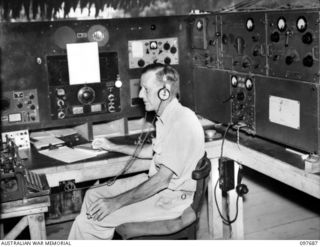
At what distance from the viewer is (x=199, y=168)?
2.30 m

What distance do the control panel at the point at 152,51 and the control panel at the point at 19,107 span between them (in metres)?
0.73

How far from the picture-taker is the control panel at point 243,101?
2.85 metres

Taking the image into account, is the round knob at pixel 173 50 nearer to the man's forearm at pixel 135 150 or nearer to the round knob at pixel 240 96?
the round knob at pixel 240 96

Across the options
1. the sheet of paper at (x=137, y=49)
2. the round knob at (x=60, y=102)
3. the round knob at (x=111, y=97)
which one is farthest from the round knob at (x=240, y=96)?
the round knob at (x=60, y=102)

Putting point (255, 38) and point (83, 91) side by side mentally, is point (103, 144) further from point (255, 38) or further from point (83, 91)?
point (255, 38)

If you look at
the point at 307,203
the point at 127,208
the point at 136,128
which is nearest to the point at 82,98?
the point at 136,128

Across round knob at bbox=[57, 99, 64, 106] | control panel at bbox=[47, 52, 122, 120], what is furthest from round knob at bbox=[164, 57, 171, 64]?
round knob at bbox=[57, 99, 64, 106]

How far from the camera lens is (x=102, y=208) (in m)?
2.34

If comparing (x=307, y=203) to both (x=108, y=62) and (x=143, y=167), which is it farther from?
(x=108, y=62)

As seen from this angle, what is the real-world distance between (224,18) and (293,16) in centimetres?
67

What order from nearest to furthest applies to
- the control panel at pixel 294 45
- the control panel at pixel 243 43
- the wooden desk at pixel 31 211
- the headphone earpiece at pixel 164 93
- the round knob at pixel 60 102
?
the wooden desk at pixel 31 211, the control panel at pixel 294 45, the headphone earpiece at pixel 164 93, the control panel at pixel 243 43, the round knob at pixel 60 102

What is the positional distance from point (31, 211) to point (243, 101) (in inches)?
57.8

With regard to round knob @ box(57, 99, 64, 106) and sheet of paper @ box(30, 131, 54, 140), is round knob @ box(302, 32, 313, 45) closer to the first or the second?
round knob @ box(57, 99, 64, 106)

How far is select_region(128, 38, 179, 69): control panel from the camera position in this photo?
329cm
